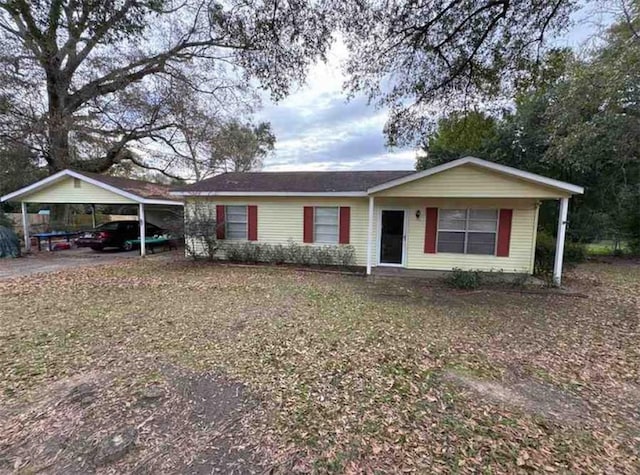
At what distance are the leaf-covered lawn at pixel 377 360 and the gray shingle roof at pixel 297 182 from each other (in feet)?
13.0

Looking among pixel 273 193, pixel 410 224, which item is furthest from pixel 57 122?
pixel 410 224

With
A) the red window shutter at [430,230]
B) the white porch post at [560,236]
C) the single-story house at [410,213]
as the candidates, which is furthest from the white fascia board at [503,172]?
the red window shutter at [430,230]

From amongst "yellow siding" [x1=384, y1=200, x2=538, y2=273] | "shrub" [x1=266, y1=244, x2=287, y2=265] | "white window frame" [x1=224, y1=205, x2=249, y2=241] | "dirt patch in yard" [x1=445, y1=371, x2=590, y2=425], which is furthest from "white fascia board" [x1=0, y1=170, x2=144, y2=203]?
"dirt patch in yard" [x1=445, y1=371, x2=590, y2=425]

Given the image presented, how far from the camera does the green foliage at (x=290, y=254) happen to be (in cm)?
1032

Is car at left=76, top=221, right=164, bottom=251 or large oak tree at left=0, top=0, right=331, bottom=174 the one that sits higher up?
large oak tree at left=0, top=0, right=331, bottom=174

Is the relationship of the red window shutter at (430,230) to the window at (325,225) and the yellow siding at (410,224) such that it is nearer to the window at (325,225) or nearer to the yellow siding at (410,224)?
A: the yellow siding at (410,224)

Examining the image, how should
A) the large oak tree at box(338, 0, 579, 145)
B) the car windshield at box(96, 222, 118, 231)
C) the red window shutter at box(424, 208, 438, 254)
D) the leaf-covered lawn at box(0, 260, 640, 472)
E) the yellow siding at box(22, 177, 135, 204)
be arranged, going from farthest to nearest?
the car windshield at box(96, 222, 118, 231), the yellow siding at box(22, 177, 135, 204), the red window shutter at box(424, 208, 438, 254), the large oak tree at box(338, 0, 579, 145), the leaf-covered lawn at box(0, 260, 640, 472)

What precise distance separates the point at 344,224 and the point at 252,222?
10.8 ft

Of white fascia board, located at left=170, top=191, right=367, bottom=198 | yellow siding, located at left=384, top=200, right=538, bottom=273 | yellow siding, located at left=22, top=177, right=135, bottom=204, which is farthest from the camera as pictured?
yellow siding, located at left=22, top=177, right=135, bottom=204

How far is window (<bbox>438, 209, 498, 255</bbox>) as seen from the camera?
9172 millimetres

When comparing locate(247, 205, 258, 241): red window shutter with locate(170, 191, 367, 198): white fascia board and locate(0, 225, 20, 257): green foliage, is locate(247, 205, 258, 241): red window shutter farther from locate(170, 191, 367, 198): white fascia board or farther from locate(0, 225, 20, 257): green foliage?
locate(0, 225, 20, 257): green foliage

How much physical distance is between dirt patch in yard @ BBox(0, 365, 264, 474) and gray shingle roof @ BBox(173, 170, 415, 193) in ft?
24.9

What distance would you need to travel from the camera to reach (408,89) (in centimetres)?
691

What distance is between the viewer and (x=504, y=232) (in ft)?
29.6
